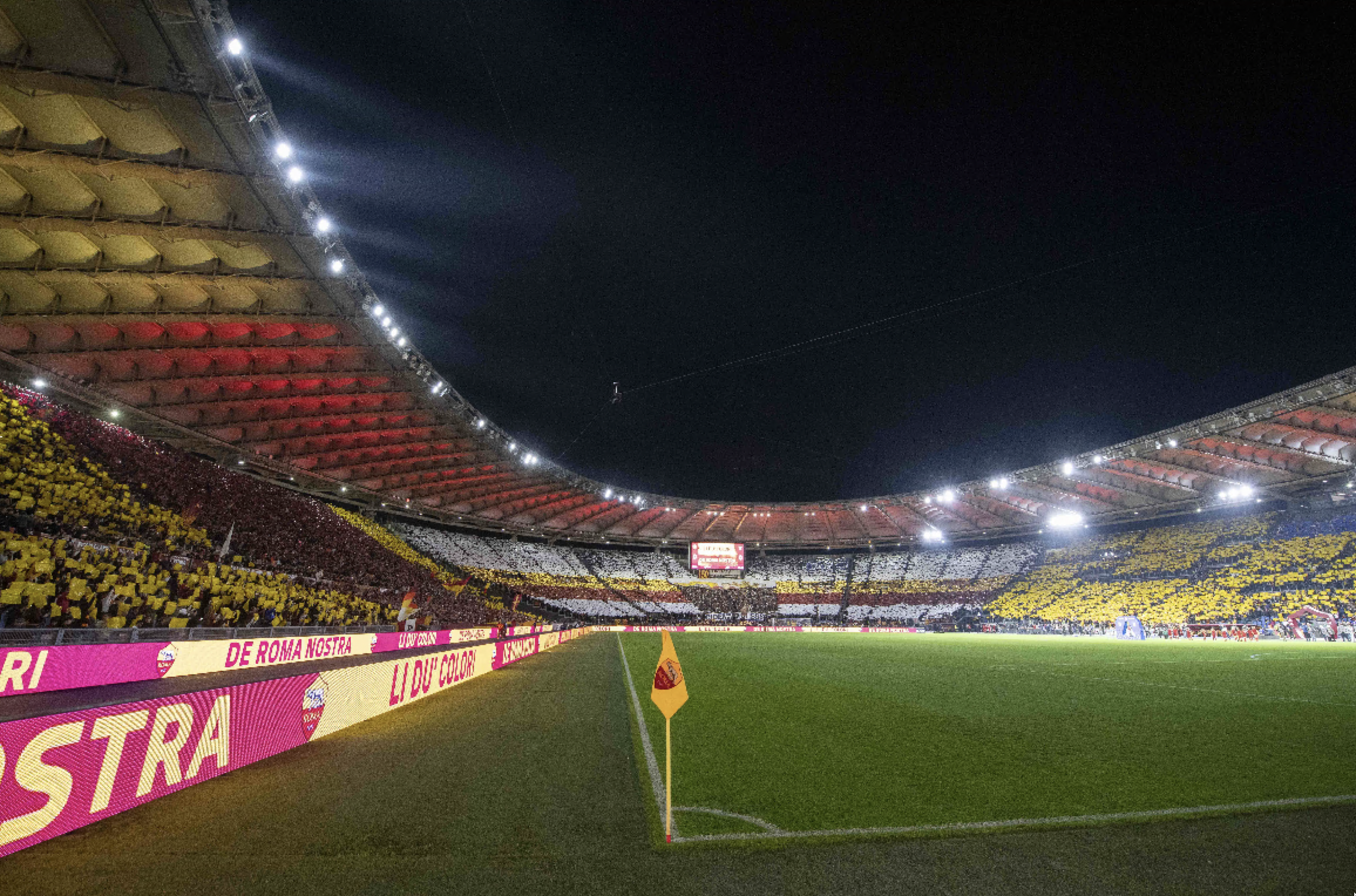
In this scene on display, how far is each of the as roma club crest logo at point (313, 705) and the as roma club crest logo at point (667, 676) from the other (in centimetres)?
487

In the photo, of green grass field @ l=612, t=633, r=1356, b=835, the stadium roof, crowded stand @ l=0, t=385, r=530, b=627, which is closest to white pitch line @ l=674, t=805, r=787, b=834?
green grass field @ l=612, t=633, r=1356, b=835

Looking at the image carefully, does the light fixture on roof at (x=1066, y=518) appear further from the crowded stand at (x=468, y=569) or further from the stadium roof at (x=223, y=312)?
the stadium roof at (x=223, y=312)

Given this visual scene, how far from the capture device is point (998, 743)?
6656 millimetres

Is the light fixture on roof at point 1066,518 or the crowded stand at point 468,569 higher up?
the light fixture on roof at point 1066,518

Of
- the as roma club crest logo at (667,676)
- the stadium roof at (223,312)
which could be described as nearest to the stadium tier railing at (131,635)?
the stadium roof at (223,312)

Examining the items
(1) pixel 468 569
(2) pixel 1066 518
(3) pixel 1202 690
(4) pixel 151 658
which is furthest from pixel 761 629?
(4) pixel 151 658

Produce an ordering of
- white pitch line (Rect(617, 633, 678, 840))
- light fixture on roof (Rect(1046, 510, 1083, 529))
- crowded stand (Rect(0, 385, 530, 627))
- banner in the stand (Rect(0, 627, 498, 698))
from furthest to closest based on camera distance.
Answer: light fixture on roof (Rect(1046, 510, 1083, 529)) < crowded stand (Rect(0, 385, 530, 627)) < banner in the stand (Rect(0, 627, 498, 698)) < white pitch line (Rect(617, 633, 678, 840))

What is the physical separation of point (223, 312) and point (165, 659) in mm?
9468

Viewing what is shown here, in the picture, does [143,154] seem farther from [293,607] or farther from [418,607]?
[418,607]

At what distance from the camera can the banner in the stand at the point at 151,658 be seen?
9664 mm

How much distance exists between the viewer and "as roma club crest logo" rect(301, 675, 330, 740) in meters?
6.83

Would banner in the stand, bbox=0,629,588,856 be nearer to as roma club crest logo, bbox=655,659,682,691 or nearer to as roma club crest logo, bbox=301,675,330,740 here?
as roma club crest logo, bbox=301,675,330,740

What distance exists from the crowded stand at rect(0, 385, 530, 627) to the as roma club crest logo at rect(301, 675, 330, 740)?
28.8 feet

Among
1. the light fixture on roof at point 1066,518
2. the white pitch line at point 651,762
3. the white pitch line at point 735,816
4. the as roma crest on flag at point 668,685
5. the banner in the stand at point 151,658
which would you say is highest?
the light fixture on roof at point 1066,518
